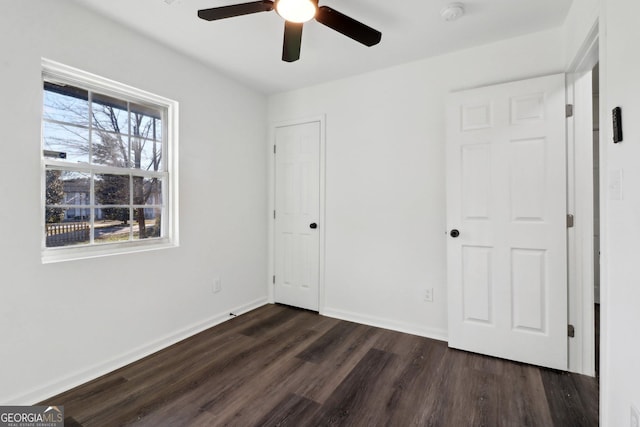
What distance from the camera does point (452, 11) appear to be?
2.02m

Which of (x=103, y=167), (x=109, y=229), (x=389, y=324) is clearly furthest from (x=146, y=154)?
(x=389, y=324)

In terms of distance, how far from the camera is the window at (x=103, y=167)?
1992mm

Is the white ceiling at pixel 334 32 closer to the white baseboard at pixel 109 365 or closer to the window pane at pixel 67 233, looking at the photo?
the window pane at pixel 67 233

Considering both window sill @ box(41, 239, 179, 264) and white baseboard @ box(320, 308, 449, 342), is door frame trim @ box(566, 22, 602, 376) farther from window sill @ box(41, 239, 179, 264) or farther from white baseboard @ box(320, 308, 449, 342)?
window sill @ box(41, 239, 179, 264)

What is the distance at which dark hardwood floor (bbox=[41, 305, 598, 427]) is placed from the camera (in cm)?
170

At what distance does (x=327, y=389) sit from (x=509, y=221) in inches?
71.3

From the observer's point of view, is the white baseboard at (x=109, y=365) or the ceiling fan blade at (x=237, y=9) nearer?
the ceiling fan blade at (x=237, y=9)

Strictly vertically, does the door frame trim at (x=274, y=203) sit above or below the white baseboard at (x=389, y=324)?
above

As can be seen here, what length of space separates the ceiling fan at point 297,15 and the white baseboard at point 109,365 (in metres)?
2.40

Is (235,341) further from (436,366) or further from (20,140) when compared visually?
(20,140)

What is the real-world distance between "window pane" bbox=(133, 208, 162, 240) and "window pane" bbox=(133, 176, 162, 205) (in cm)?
7

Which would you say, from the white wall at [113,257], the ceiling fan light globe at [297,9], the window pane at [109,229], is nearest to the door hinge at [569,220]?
the ceiling fan light globe at [297,9]

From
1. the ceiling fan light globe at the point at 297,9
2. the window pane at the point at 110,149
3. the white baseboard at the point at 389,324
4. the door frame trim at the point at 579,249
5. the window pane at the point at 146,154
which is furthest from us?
the white baseboard at the point at 389,324
